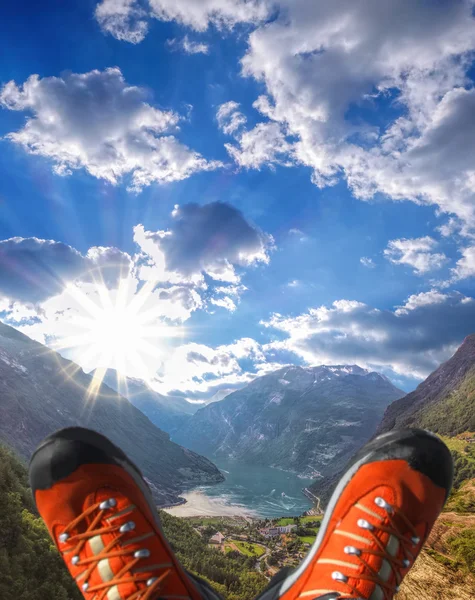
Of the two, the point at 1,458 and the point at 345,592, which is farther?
the point at 1,458

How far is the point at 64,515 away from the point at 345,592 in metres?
2.69

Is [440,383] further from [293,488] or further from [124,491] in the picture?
[124,491]

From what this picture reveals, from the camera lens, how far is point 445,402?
114188 millimetres

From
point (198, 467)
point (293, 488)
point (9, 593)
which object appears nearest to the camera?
point (9, 593)

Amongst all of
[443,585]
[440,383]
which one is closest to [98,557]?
[443,585]

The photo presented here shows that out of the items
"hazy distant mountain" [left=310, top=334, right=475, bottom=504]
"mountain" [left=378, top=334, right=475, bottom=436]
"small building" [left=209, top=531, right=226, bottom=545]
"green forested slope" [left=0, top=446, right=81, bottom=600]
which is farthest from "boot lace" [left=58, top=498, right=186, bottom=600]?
"mountain" [left=378, top=334, right=475, bottom=436]

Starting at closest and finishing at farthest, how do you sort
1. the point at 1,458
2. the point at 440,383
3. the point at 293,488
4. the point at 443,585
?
the point at 443,585 < the point at 1,458 < the point at 440,383 < the point at 293,488

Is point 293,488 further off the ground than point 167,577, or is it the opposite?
point 167,577

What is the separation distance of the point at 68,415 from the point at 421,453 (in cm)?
15628

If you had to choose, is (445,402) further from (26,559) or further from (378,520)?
(26,559)

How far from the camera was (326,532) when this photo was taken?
354 centimetres

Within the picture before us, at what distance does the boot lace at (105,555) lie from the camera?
3.25 m

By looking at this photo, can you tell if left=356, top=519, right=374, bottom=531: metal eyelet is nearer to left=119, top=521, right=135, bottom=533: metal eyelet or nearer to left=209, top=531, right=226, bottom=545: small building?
left=119, top=521, right=135, bottom=533: metal eyelet

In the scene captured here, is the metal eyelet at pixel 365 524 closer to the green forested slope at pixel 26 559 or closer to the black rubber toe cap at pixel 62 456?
the black rubber toe cap at pixel 62 456
